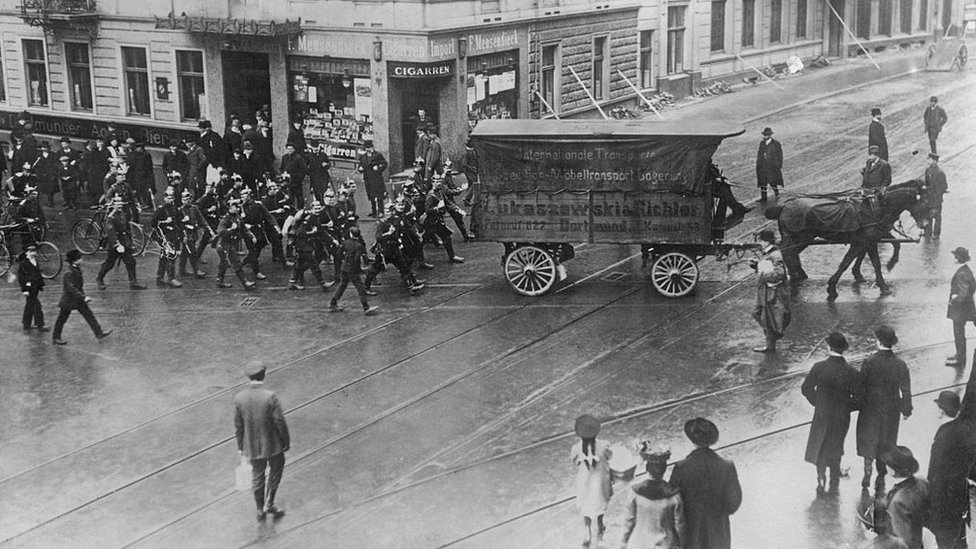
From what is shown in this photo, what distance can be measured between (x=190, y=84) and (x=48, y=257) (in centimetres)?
1203

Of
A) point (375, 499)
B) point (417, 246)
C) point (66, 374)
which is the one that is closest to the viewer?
point (375, 499)

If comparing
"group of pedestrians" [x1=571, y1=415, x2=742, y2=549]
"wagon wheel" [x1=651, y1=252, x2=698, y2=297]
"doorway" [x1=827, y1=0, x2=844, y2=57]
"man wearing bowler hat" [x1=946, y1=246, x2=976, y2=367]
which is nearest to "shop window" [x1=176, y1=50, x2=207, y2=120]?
"wagon wheel" [x1=651, y1=252, x2=698, y2=297]

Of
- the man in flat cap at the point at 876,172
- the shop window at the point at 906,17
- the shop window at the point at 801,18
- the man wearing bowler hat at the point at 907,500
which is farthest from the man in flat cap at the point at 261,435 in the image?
the shop window at the point at 906,17

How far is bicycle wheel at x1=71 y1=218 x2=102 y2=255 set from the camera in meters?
21.9

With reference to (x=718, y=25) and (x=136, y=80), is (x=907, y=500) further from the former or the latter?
(x=718, y=25)

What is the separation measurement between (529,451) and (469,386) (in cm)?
208

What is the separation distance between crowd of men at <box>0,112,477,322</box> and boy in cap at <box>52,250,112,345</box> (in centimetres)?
266

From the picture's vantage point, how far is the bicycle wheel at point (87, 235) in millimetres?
21906

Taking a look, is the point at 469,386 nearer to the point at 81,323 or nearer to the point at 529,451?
the point at 529,451

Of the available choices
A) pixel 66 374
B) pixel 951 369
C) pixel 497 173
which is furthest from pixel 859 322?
pixel 66 374

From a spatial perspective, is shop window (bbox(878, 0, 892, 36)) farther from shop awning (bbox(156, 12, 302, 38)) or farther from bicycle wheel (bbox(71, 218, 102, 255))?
bicycle wheel (bbox(71, 218, 102, 255))

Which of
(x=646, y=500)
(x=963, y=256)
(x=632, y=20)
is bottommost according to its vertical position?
(x=646, y=500)

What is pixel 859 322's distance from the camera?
15961 mm

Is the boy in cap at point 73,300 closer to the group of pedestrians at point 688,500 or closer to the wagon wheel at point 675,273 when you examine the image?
the wagon wheel at point 675,273
